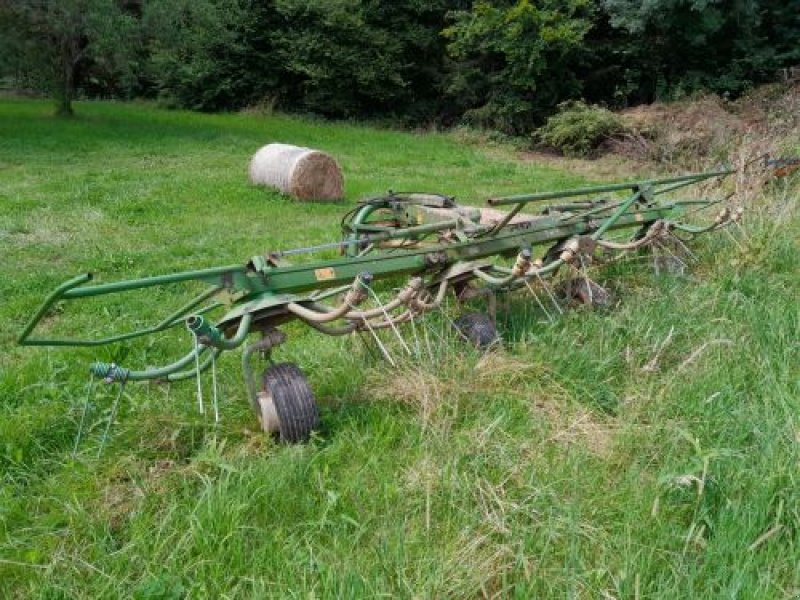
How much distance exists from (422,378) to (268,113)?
21132mm

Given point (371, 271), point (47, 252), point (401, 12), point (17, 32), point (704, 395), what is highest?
point (401, 12)

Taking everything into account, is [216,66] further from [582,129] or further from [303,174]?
[303,174]

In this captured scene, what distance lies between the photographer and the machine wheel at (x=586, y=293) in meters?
4.39

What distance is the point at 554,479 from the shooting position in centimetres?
270

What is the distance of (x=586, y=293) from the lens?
445 cm

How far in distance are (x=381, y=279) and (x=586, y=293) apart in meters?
1.43

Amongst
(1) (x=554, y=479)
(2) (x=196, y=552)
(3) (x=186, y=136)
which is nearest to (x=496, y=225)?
(1) (x=554, y=479)

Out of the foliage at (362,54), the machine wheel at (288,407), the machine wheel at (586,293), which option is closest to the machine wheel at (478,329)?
the machine wheel at (586,293)

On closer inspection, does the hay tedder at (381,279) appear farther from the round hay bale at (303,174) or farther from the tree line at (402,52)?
the tree line at (402,52)

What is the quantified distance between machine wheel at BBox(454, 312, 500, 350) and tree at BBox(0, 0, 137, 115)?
13878 mm

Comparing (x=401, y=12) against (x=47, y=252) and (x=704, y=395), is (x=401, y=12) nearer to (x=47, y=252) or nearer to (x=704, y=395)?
(x=47, y=252)

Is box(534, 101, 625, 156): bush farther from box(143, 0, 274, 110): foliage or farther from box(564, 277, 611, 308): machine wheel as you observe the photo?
box(564, 277, 611, 308): machine wheel

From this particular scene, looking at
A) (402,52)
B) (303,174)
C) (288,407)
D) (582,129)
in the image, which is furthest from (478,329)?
(402,52)

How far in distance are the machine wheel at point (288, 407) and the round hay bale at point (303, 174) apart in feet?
22.9
